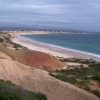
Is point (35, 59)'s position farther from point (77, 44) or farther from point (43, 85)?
point (77, 44)

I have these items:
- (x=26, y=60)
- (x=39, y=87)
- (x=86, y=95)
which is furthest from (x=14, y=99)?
(x=26, y=60)

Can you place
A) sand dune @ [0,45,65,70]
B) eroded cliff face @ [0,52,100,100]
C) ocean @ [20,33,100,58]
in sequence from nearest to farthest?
eroded cliff face @ [0,52,100,100], sand dune @ [0,45,65,70], ocean @ [20,33,100,58]

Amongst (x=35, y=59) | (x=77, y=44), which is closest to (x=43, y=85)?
(x=35, y=59)

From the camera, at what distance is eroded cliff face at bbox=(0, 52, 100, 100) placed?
633 inches

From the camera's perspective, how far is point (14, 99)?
10.9m

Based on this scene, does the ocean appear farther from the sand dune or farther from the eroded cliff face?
the eroded cliff face

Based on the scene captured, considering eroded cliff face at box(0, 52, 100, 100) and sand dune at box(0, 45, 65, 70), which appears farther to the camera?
sand dune at box(0, 45, 65, 70)

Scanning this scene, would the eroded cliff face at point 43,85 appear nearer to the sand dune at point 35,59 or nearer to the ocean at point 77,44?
the sand dune at point 35,59

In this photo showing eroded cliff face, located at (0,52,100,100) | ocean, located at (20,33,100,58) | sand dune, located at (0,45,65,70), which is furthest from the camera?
ocean, located at (20,33,100,58)

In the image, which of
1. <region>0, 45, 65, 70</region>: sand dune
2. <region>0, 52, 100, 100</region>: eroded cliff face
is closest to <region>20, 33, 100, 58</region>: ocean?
<region>0, 45, 65, 70</region>: sand dune

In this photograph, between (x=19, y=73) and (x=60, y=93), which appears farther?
(x=19, y=73)

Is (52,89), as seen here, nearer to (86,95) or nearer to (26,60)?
(86,95)

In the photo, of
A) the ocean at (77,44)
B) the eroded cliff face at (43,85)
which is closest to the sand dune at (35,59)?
the eroded cliff face at (43,85)

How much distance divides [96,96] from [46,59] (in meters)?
18.5
